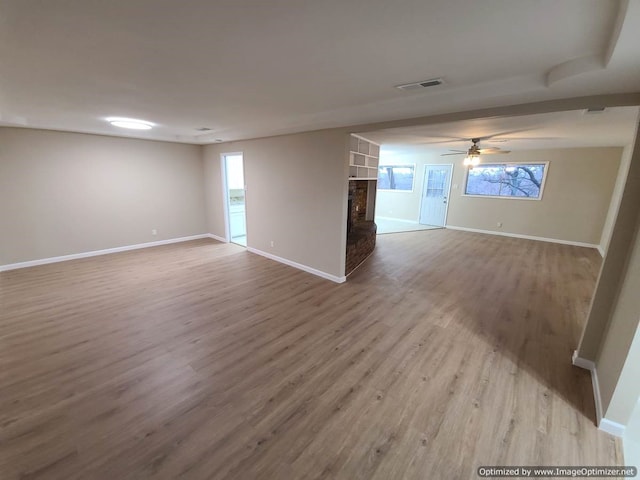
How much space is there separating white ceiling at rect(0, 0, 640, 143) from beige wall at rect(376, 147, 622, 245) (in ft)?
19.3

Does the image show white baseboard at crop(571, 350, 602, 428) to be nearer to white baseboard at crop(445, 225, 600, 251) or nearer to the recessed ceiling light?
white baseboard at crop(445, 225, 600, 251)

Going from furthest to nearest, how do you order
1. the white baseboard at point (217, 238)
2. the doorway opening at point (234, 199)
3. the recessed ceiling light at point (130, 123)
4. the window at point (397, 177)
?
the window at point (397, 177), the white baseboard at point (217, 238), the doorway opening at point (234, 199), the recessed ceiling light at point (130, 123)

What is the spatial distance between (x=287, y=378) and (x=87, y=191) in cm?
561

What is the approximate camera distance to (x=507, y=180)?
7492 mm

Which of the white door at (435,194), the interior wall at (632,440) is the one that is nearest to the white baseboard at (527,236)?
the white door at (435,194)

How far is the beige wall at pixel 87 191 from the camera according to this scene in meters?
4.49

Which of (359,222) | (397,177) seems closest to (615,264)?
(359,222)

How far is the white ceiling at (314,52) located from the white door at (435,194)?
6497 millimetres

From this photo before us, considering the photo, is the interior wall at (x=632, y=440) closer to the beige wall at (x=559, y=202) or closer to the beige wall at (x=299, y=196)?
the beige wall at (x=299, y=196)

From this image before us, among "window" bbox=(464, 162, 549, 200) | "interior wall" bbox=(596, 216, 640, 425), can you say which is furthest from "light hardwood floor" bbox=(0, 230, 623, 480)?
"window" bbox=(464, 162, 549, 200)

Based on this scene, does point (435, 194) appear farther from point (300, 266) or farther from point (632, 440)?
point (632, 440)

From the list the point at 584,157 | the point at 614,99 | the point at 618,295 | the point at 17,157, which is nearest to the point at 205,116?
the point at 17,157

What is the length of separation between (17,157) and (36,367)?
4.17 m

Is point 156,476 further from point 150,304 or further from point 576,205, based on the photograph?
point 576,205
